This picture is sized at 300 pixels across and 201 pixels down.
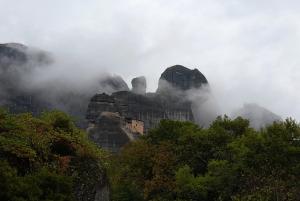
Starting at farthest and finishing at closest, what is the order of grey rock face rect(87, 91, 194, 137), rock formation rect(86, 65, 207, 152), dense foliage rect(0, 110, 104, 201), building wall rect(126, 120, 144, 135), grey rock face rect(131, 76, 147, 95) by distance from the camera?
grey rock face rect(131, 76, 147, 95)
building wall rect(126, 120, 144, 135)
grey rock face rect(87, 91, 194, 137)
rock formation rect(86, 65, 207, 152)
dense foliage rect(0, 110, 104, 201)

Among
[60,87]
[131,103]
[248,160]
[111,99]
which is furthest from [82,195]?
[60,87]

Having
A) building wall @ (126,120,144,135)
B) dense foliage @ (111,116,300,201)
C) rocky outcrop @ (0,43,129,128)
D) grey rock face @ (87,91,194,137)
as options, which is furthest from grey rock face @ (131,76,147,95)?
dense foliage @ (111,116,300,201)

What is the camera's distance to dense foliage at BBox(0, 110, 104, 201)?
11484 millimetres

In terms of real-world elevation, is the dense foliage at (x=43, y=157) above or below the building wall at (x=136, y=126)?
below

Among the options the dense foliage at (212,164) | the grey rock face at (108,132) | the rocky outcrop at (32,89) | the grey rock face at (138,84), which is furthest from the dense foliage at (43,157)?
the grey rock face at (138,84)

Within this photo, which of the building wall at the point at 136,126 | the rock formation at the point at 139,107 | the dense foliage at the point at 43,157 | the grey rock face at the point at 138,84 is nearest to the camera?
Result: the dense foliage at the point at 43,157

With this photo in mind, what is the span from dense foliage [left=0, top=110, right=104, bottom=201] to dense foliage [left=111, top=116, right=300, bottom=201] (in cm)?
1282

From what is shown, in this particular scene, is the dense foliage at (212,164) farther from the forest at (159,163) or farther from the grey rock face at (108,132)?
the grey rock face at (108,132)

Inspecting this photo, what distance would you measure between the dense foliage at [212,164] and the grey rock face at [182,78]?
251 feet

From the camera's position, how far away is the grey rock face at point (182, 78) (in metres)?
120

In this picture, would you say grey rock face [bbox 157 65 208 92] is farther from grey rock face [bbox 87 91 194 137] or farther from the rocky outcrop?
the rocky outcrop

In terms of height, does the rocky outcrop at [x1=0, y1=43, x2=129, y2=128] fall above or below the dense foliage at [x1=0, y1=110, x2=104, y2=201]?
above

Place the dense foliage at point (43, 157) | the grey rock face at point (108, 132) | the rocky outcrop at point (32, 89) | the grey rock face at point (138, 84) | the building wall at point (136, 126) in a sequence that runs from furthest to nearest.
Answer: the grey rock face at point (138, 84) → the rocky outcrop at point (32, 89) → the building wall at point (136, 126) → the grey rock face at point (108, 132) → the dense foliage at point (43, 157)

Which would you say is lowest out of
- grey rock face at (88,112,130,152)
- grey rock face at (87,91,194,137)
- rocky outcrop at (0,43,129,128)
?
grey rock face at (88,112,130,152)
